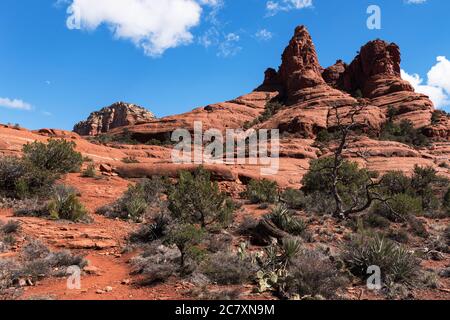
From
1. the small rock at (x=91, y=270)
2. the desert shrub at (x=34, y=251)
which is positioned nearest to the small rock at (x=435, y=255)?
the small rock at (x=91, y=270)

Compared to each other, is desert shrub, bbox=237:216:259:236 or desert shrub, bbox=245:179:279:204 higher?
desert shrub, bbox=245:179:279:204

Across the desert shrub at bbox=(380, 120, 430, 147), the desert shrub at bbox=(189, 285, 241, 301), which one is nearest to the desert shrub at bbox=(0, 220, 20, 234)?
the desert shrub at bbox=(189, 285, 241, 301)

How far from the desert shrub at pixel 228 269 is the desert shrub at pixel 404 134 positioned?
123 ft

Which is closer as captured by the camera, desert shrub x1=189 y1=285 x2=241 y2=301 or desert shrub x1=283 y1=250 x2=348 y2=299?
desert shrub x1=189 y1=285 x2=241 y2=301

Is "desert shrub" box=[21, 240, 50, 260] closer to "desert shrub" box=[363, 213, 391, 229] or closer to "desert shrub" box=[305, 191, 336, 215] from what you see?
"desert shrub" box=[305, 191, 336, 215]

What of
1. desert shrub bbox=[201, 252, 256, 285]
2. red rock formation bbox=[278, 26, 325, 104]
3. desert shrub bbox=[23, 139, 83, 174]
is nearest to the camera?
desert shrub bbox=[201, 252, 256, 285]

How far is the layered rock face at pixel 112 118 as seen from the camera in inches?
3387

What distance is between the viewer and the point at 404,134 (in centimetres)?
4216

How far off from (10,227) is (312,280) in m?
7.62

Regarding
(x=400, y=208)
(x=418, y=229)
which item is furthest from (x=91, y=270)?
(x=400, y=208)

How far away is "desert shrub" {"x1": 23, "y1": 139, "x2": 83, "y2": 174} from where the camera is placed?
1653cm

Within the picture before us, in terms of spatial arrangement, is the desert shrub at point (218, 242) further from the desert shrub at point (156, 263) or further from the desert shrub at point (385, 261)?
the desert shrub at point (385, 261)

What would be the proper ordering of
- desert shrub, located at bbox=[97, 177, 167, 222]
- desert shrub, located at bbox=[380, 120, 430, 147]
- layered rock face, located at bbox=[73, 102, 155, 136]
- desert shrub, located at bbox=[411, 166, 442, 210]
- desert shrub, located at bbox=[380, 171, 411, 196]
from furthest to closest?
layered rock face, located at bbox=[73, 102, 155, 136], desert shrub, located at bbox=[380, 120, 430, 147], desert shrub, located at bbox=[380, 171, 411, 196], desert shrub, located at bbox=[411, 166, 442, 210], desert shrub, located at bbox=[97, 177, 167, 222]

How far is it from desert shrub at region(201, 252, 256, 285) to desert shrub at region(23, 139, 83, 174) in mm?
11690
